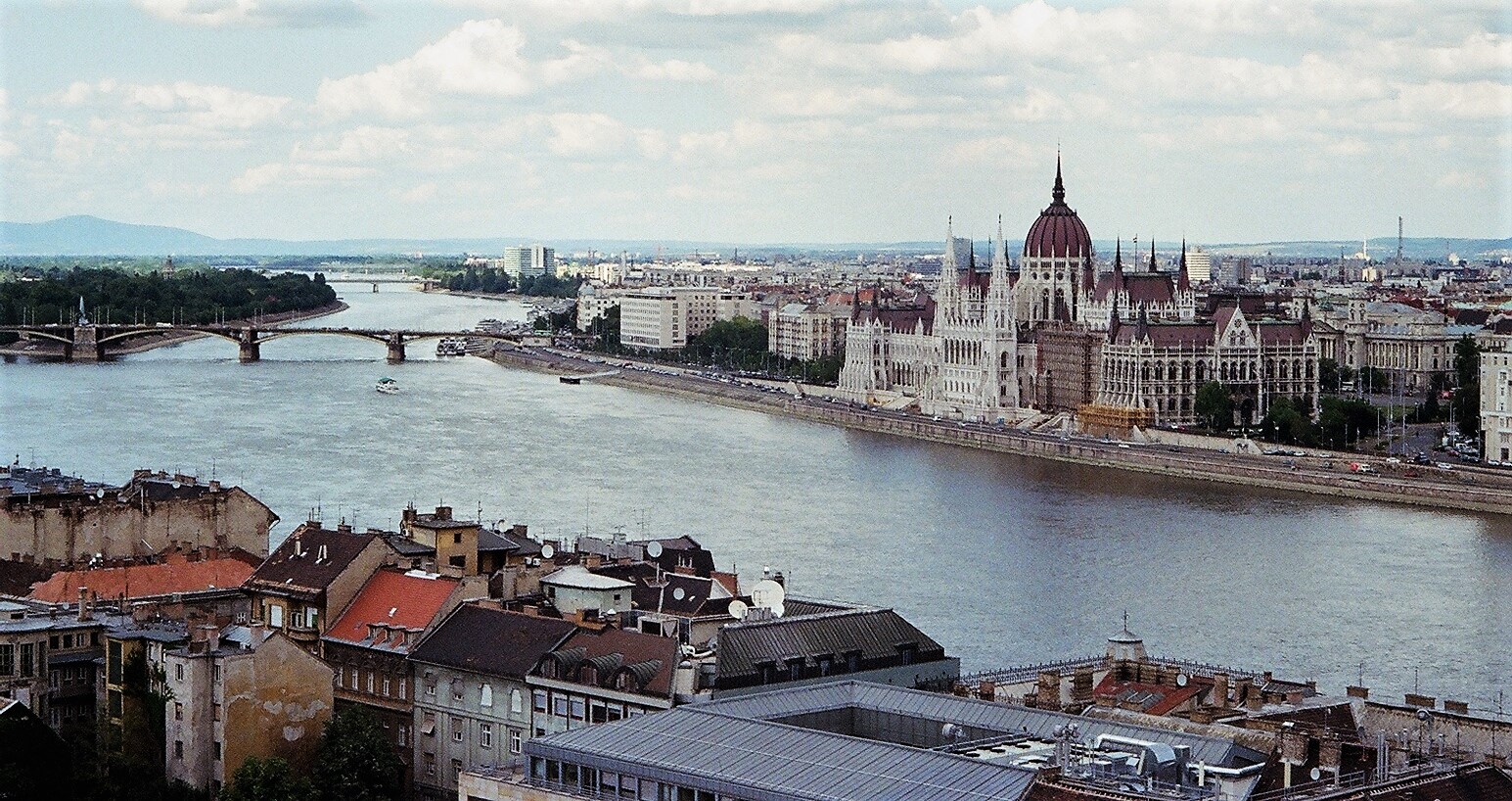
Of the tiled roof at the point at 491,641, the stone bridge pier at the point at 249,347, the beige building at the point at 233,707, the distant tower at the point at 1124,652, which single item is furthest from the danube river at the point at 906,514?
the stone bridge pier at the point at 249,347

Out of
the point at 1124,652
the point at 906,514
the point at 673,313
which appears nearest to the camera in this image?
the point at 1124,652

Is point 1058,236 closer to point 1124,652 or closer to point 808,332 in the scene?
point 808,332

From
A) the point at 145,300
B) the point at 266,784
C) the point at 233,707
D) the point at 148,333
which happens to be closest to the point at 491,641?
the point at 233,707

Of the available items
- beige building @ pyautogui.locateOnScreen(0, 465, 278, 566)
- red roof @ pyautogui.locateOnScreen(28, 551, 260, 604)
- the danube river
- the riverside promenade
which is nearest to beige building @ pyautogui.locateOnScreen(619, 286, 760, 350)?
the riverside promenade

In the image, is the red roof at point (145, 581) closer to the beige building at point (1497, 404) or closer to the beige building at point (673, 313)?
the beige building at point (1497, 404)

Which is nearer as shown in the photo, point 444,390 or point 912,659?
point 912,659

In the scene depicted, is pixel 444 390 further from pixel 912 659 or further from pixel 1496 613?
pixel 912 659

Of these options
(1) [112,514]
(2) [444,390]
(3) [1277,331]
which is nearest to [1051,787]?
(1) [112,514]
